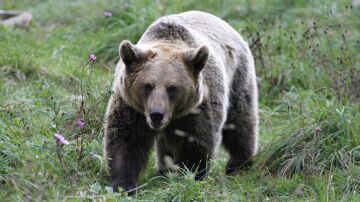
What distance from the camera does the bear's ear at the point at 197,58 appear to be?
614 centimetres

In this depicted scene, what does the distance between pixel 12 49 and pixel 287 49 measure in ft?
11.8

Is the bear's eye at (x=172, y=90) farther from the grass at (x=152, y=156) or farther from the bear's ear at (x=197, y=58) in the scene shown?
the grass at (x=152, y=156)

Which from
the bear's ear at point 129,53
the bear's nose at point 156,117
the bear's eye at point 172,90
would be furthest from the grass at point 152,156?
the bear's eye at point 172,90

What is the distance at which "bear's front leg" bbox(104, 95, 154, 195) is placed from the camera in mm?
6156

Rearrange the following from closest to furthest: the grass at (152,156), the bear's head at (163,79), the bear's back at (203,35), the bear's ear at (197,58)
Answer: the grass at (152,156)
the bear's head at (163,79)
the bear's ear at (197,58)
the bear's back at (203,35)

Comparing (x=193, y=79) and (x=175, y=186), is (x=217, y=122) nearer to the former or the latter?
(x=193, y=79)

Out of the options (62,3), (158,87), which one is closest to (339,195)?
(158,87)

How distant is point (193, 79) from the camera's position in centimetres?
623

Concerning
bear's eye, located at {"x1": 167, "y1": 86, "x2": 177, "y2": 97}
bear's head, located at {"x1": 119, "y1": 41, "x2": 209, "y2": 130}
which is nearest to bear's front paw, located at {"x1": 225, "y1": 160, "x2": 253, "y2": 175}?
bear's head, located at {"x1": 119, "y1": 41, "x2": 209, "y2": 130}

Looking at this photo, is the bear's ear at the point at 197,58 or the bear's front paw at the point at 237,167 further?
the bear's front paw at the point at 237,167

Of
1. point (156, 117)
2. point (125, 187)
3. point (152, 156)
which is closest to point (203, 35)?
point (152, 156)

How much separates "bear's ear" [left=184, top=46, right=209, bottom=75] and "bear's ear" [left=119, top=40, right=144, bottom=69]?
37 centimetres

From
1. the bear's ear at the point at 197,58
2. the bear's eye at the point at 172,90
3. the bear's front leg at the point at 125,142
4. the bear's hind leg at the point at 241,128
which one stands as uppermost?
the bear's ear at the point at 197,58

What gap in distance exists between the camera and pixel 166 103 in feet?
19.4
